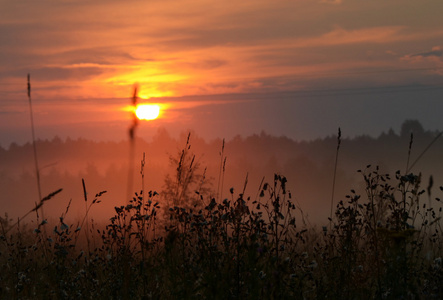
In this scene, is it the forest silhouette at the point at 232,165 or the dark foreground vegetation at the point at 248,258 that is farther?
the forest silhouette at the point at 232,165

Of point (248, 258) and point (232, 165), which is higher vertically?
point (248, 258)

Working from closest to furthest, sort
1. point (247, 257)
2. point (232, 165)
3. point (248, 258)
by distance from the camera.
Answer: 1. point (248, 258)
2. point (247, 257)
3. point (232, 165)

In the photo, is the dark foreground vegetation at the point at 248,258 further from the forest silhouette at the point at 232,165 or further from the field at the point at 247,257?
the forest silhouette at the point at 232,165

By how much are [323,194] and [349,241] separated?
124 meters

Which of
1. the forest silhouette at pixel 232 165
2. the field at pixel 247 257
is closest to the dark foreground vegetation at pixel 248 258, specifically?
the field at pixel 247 257

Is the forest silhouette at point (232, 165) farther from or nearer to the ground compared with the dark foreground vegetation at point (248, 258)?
nearer to the ground

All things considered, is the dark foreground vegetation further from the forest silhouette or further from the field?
the forest silhouette

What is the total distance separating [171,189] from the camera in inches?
1448

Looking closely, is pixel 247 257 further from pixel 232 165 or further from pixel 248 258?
pixel 232 165

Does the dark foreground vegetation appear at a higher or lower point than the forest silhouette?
higher

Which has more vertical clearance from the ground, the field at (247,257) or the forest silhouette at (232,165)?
the field at (247,257)

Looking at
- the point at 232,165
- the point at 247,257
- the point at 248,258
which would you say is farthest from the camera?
the point at 232,165

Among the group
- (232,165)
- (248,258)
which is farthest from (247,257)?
(232,165)

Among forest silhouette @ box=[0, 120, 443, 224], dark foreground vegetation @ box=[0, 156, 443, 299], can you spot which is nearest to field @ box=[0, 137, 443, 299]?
dark foreground vegetation @ box=[0, 156, 443, 299]
